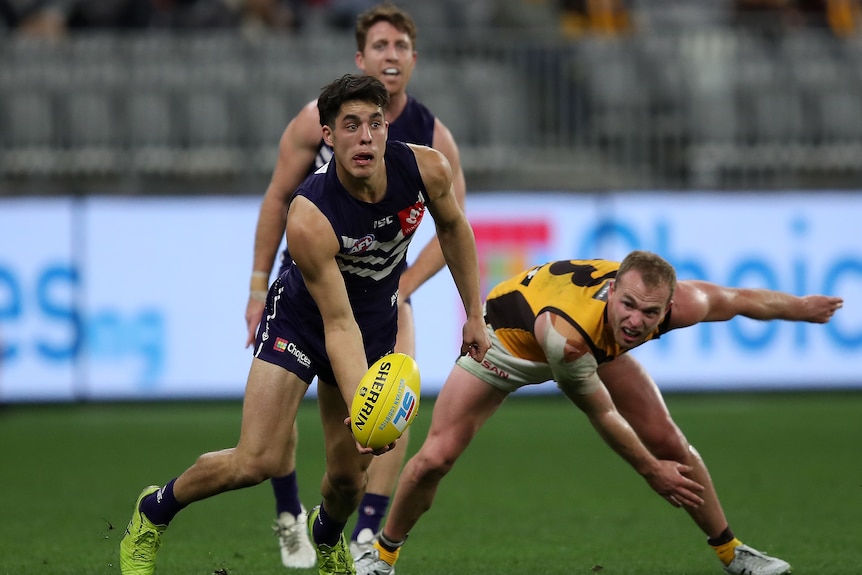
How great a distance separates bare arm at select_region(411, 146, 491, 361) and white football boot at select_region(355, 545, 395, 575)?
1251mm

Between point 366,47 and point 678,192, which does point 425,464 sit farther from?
point 678,192

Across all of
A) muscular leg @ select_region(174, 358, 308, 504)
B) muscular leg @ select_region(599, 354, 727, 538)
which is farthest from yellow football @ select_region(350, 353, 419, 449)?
muscular leg @ select_region(599, 354, 727, 538)

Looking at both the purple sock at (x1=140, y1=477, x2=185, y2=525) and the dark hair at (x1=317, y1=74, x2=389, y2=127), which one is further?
the purple sock at (x1=140, y1=477, x2=185, y2=525)

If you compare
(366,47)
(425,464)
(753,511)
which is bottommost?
(753,511)

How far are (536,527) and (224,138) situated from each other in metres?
7.82

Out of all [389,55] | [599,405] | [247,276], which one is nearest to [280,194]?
[389,55]

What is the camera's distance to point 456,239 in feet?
20.0

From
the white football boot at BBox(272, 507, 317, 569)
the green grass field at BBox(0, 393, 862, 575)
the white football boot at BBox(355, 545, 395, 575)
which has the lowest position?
the green grass field at BBox(0, 393, 862, 575)

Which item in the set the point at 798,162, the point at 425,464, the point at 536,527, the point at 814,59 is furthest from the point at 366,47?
the point at 814,59

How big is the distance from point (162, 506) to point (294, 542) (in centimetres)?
132

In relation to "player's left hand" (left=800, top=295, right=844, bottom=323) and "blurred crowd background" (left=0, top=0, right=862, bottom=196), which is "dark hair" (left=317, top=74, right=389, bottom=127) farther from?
"blurred crowd background" (left=0, top=0, right=862, bottom=196)

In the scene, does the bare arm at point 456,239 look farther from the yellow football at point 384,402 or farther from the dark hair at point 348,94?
the yellow football at point 384,402

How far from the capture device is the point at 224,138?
48.4 feet

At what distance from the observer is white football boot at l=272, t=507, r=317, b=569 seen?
719 centimetres
